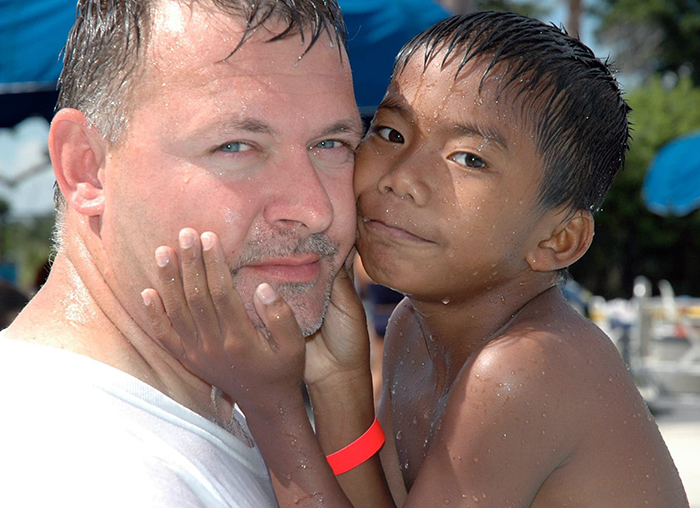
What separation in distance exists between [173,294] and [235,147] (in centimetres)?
33

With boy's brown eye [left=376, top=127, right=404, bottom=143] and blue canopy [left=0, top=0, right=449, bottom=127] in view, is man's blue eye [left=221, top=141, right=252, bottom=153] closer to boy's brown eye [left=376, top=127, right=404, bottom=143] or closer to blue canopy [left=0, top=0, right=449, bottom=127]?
boy's brown eye [left=376, top=127, right=404, bottom=143]

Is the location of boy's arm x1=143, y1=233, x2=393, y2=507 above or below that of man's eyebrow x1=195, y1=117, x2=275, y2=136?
below

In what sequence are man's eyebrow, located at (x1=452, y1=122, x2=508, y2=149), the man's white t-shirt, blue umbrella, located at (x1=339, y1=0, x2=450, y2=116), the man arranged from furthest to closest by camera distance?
blue umbrella, located at (x1=339, y1=0, x2=450, y2=116)
man's eyebrow, located at (x1=452, y1=122, x2=508, y2=149)
the man
the man's white t-shirt

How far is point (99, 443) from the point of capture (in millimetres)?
1326

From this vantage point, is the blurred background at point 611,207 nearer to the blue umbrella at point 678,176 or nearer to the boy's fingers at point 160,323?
the blue umbrella at point 678,176

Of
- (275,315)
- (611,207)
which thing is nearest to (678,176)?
(275,315)

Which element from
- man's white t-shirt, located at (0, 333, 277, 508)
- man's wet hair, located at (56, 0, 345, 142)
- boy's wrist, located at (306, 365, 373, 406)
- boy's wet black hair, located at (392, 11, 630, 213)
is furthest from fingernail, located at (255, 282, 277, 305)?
boy's wet black hair, located at (392, 11, 630, 213)

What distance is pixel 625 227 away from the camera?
74.7ft

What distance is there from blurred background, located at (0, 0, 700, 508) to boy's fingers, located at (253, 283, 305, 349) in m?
1.30

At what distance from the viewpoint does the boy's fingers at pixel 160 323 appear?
1635 mm

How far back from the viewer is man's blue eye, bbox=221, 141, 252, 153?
1.63 meters

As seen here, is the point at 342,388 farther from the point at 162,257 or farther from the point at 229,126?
the point at 229,126

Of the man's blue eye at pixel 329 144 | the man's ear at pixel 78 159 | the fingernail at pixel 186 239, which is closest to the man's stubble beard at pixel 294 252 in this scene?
the fingernail at pixel 186 239

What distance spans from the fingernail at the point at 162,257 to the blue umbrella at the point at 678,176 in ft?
30.8
